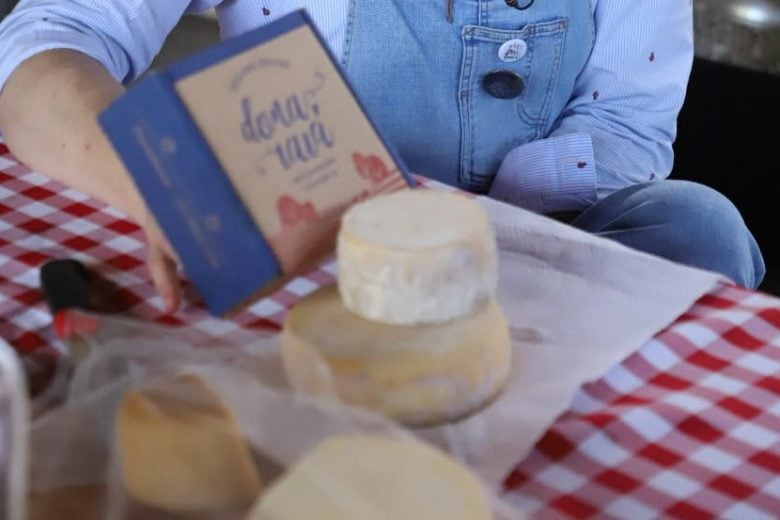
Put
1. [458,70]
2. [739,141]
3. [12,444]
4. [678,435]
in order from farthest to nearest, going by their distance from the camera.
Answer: [739,141] → [458,70] → [678,435] → [12,444]

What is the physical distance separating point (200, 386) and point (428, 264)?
0.14m

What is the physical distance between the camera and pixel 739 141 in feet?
5.58

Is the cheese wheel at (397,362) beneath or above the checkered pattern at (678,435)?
above

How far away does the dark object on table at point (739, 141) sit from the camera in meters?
1.68

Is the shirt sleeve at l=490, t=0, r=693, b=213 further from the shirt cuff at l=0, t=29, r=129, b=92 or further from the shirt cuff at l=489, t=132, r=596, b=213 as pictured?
the shirt cuff at l=0, t=29, r=129, b=92

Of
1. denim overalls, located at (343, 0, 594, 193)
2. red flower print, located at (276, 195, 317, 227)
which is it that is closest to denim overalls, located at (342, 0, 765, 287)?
denim overalls, located at (343, 0, 594, 193)

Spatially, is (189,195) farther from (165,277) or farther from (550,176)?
(550,176)

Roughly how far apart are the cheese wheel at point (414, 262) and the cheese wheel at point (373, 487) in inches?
3.9

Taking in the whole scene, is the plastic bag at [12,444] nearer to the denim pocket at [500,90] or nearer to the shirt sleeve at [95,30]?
the shirt sleeve at [95,30]

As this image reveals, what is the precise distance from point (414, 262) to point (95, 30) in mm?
539

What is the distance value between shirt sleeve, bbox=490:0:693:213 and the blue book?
460 mm

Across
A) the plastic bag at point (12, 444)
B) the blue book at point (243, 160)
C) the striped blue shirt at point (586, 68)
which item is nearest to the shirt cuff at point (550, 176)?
→ the striped blue shirt at point (586, 68)

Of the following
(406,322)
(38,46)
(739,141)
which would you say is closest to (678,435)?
(406,322)

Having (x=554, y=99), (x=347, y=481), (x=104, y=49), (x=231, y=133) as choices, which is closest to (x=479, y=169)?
(x=554, y=99)
